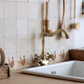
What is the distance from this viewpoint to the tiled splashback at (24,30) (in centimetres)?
124

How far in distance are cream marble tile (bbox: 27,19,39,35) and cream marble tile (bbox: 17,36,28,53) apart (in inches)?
3.0

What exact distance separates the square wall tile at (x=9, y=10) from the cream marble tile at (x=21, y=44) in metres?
0.17

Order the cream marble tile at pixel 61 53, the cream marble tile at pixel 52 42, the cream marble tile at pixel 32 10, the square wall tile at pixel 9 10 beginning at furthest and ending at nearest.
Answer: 1. the cream marble tile at pixel 61 53
2. the cream marble tile at pixel 52 42
3. the cream marble tile at pixel 32 10
4. the square wall tile at pixel 9 10

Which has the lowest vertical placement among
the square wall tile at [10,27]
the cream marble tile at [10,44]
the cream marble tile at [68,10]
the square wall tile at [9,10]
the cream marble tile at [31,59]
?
the cream marble tile at [31,59]

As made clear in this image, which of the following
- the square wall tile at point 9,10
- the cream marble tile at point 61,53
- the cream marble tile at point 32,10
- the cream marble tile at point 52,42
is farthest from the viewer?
the cream marble tile at point 61,53

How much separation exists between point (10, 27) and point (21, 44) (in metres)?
0.16

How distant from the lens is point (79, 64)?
5.16 ft

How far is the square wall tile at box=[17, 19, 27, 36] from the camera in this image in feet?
4.36

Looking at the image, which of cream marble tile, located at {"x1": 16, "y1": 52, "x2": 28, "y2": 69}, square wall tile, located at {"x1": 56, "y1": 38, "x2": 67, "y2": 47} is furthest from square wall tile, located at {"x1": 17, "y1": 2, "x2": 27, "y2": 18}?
square wall tile, located at {"x1": 56, "y1": 38, "x2": 67, "y2": 47}

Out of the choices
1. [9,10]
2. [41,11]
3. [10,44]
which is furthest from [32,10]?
[10,44]

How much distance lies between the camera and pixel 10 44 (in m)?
1.27

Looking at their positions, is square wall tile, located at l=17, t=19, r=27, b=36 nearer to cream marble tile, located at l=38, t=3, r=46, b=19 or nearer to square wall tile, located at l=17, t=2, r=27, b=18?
square wall tile, located at l=17, t=2, r=27, b=18

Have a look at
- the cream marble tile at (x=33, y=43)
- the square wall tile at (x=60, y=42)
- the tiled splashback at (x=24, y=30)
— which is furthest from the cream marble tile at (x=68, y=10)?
the cream marble tile at (x=33, y=43)

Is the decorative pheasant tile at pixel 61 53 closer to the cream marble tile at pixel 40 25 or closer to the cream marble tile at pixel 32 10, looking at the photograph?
the cream marble tile at pixel 40 25
